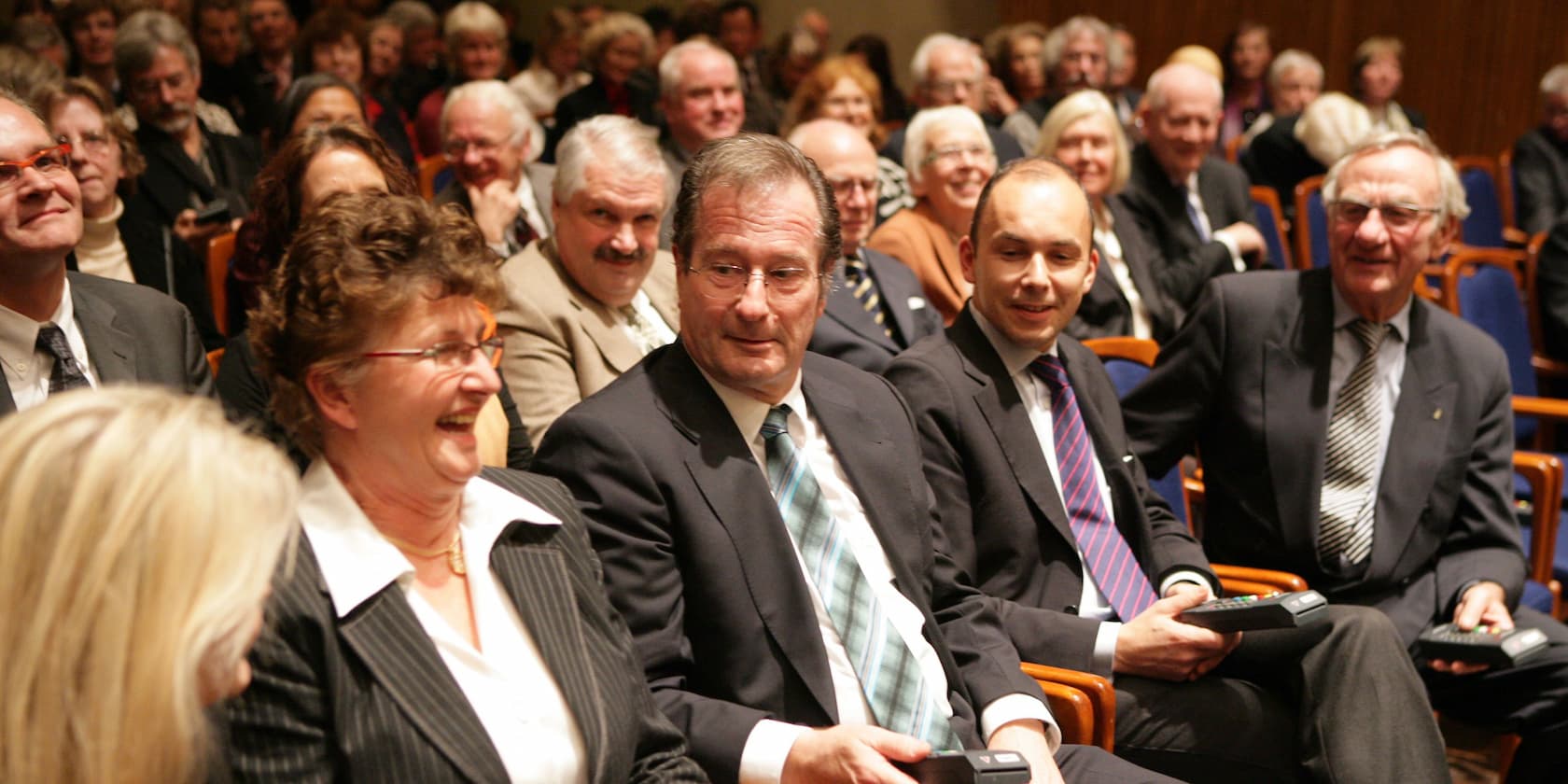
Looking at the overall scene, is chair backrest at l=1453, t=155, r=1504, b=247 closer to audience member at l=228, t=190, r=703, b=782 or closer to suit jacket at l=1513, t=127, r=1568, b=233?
suit jacket at l=1513, t=127, r=1568, b=233

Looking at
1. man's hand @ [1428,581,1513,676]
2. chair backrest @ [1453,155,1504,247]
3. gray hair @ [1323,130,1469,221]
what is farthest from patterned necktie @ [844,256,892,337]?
chair backrest @ [1453,155,1504,247]

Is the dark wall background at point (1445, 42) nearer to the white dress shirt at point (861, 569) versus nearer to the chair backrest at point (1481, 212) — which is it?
the chair backrest at point (1481, 212)

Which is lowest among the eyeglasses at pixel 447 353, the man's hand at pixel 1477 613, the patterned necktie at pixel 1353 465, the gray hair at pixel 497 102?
the man's hand at pixel 1477 613

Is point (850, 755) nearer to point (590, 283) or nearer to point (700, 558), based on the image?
point (700, 558)

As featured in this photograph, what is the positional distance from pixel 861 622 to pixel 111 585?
1034 millimetres

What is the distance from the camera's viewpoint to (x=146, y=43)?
453cm

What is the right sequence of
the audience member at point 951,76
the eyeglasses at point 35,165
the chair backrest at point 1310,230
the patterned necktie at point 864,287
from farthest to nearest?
the audience member at point 951,76
the chair backrest at point 1310,230
the patterned necktie at point 864,287
the eyeglasses at point 35,165

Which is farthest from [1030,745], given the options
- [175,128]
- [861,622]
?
[175,128]

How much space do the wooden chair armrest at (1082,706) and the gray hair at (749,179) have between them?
0.71 metres

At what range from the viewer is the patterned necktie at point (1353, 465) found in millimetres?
2781

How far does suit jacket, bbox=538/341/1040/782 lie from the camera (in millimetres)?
1818

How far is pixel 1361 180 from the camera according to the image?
291 centimetres

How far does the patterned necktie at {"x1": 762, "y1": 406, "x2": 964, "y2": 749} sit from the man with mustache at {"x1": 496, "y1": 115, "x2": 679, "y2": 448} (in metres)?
0.85

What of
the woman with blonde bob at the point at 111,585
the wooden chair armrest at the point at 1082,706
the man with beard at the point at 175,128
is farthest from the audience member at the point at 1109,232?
the woman with blonde bob at the point at 111,585
